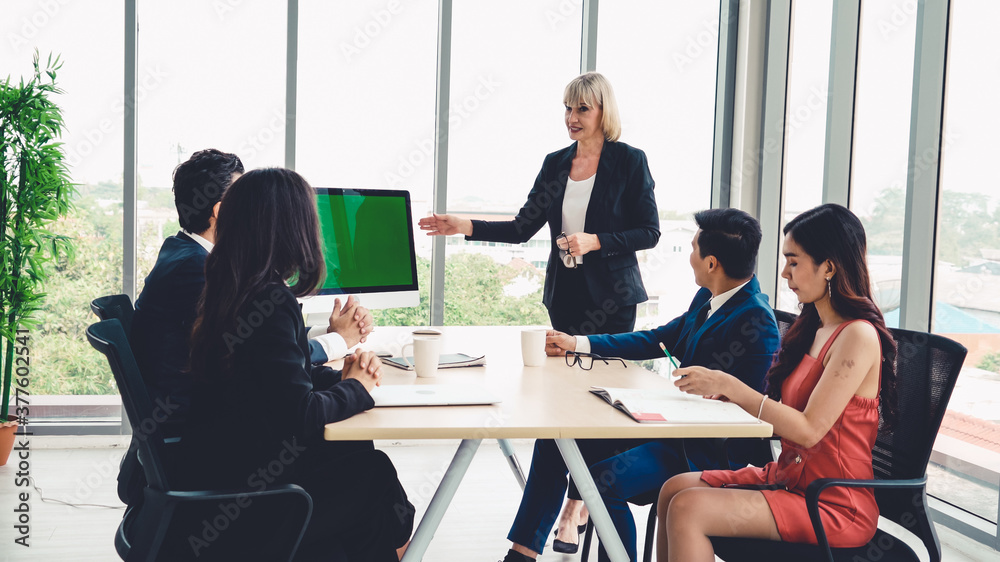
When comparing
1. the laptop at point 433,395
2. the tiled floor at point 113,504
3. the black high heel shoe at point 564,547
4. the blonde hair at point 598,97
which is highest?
the blonde hair at point 598,97

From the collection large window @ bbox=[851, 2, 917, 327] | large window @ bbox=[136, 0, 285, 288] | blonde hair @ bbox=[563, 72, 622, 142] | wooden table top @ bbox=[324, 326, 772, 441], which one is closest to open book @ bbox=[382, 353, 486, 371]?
wooden table top @ bbox=[324, 326, 772, 441]

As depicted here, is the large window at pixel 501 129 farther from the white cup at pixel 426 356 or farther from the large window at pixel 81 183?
the white cup at pixel 426 356

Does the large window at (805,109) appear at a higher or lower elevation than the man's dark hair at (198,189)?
higher

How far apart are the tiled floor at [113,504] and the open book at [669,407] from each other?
1.15 metres

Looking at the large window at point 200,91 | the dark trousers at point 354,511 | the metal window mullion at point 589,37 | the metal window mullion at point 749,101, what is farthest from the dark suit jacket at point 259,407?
the metal window mullion at point 749,101

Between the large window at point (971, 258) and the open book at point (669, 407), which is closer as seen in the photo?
the open book at point (669, 407)

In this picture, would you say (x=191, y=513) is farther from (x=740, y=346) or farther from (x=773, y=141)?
(x=773, y=141)

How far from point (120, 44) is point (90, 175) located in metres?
0.68

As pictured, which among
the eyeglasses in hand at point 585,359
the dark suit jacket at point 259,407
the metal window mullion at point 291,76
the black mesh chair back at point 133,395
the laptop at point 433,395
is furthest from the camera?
the metal window mullion at point 291,76

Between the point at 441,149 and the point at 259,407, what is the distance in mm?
2763

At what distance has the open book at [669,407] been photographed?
1.57 metres

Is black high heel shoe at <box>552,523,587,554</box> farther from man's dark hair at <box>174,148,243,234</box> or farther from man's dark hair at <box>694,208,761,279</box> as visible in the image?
man's dark hair at <box>174,148,243,234</box>

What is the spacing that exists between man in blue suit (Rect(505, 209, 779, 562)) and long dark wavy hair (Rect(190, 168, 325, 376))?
38.2 inches

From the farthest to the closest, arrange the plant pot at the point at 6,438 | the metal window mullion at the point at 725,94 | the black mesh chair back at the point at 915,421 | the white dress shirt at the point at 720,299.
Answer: the metal window mullion at the point at 725,94 < the plant pot at the point at 6,438 < the white dress shirt at the point at 720,299 < the black mesh chair back at the point at 915,421
